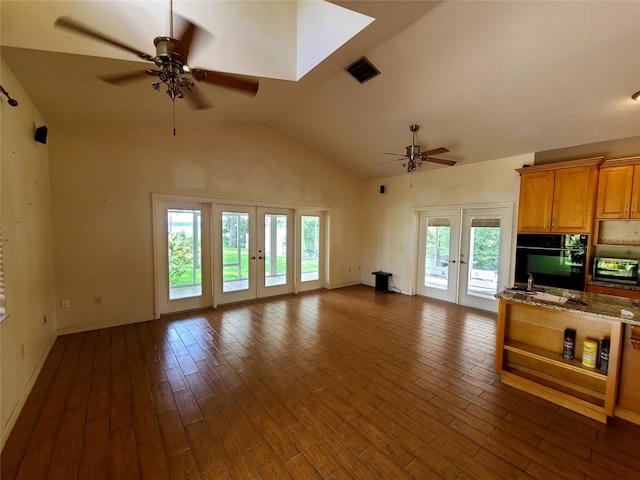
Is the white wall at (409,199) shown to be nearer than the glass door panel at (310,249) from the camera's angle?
Yes

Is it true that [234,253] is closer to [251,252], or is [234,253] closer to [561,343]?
[251,252]

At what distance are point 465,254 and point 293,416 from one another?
4596 mm

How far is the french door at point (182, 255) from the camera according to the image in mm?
4418

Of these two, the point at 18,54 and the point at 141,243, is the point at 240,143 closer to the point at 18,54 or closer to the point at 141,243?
the point at 141,243

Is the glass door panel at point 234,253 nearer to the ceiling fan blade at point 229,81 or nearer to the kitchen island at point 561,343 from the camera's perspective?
the ceiling fan blade at point 229,81

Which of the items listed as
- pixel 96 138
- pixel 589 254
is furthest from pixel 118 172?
pixel 589 254

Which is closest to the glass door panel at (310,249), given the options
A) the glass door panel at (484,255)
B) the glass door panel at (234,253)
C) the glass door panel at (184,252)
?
the glass door panel at (234,253)

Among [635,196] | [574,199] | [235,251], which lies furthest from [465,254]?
[235,251]

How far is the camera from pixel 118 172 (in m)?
3.94

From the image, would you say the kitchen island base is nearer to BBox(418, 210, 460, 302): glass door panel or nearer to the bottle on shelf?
the bottle on shelf

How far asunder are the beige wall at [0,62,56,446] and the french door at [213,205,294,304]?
7.35ft

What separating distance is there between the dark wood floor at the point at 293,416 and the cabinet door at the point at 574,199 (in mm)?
2026

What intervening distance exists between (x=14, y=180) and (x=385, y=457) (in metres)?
3.78

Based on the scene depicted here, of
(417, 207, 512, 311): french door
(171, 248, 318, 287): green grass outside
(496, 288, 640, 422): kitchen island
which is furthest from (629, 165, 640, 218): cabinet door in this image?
(171, 248, 318, 287): green grass outside
